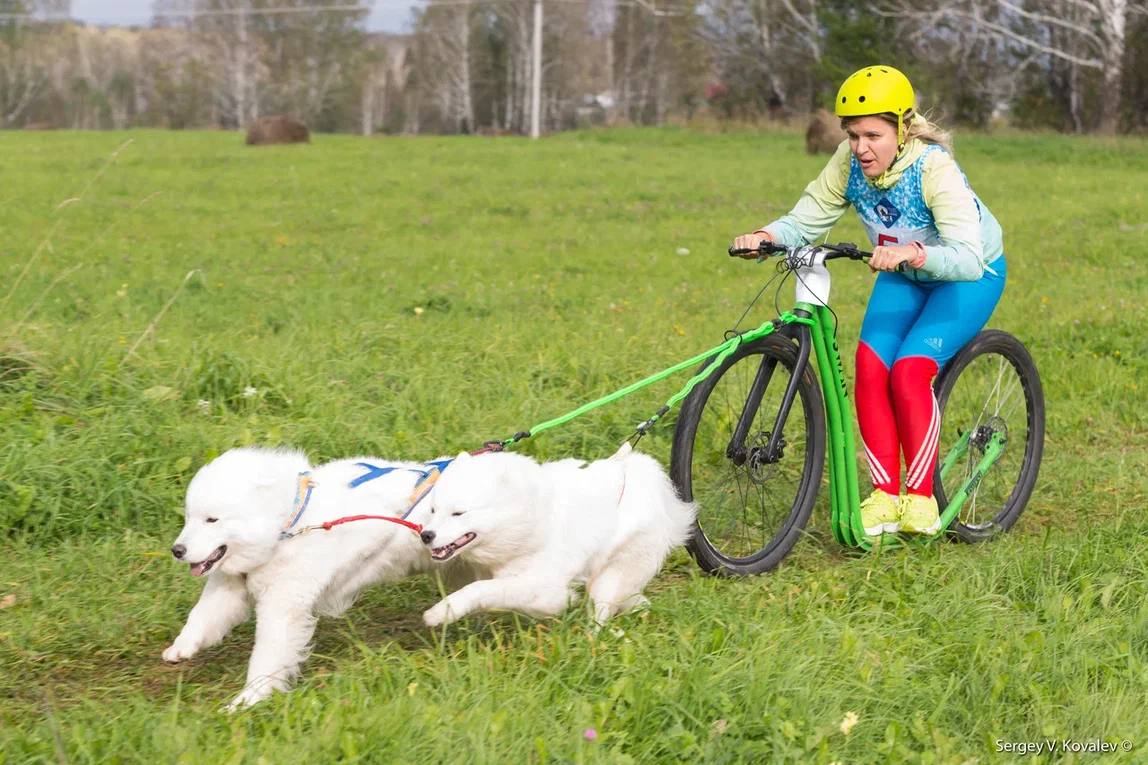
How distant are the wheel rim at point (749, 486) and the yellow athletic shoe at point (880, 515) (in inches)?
11.8

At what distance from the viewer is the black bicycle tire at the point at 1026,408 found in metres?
4.88

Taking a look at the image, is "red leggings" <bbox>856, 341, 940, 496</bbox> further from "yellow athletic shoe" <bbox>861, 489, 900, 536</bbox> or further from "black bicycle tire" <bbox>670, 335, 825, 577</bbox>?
"black bicycle tire" <bbox>670, 335, 825, 577</bbox>

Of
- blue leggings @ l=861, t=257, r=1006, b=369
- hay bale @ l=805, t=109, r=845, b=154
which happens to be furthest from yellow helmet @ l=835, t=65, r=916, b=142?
hay bale @ l=805, t=109, r=845, b=154

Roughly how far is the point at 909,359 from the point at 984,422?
3.27 feet

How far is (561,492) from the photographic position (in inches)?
141

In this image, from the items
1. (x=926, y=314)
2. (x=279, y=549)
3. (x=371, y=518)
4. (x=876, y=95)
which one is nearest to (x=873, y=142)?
(x=876, y=95)

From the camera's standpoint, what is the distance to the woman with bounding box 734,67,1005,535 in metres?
4.27

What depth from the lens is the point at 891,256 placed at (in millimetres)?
3975

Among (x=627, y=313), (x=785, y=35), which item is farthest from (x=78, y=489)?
(x=785, y=35)

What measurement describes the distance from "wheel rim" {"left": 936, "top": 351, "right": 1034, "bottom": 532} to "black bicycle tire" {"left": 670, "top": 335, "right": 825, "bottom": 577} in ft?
2.74

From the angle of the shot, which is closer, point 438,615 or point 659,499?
point 438,615

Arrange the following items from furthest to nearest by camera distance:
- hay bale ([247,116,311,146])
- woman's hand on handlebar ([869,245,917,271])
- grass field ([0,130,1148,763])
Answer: hay bale ([247,116,311,146]) < woman's hand on handlebar ([869,245,917,271]) < grass field ([0,130,1148,763])

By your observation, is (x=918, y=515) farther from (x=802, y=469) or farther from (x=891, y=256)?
(x=891, y=256)

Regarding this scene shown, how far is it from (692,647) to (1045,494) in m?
3.12
